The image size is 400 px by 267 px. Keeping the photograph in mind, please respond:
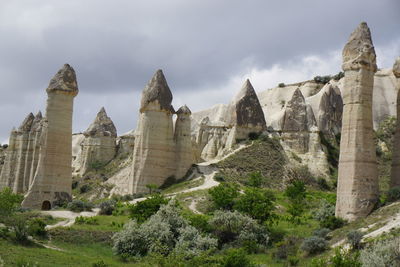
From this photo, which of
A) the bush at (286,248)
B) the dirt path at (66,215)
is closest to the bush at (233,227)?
the bush at (286,248)

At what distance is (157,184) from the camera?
139 ft

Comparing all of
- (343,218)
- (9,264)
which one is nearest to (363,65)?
(343,218)

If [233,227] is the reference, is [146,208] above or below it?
above

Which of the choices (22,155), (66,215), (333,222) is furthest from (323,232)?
(22,155)

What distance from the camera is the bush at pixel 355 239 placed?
21.7 metres

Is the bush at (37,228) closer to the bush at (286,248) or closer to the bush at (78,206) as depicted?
the bush at (78,206)

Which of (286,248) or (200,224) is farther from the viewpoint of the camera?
(200,224)

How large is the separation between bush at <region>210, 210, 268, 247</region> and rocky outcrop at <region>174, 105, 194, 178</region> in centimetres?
1526

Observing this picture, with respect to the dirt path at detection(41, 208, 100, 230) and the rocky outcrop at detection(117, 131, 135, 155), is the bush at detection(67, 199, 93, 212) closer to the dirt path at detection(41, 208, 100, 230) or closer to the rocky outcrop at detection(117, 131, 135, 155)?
the dirt path at detection(41, 208, 100, 230)

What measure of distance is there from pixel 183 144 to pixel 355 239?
24.2m

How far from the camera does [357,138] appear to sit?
86.5 ft

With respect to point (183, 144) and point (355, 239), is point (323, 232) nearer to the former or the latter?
point (355, 239)

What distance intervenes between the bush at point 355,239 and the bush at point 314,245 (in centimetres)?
136

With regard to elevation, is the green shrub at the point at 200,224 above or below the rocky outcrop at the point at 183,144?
below
